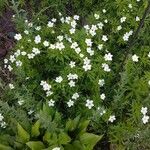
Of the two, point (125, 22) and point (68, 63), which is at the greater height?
point (125, 22)

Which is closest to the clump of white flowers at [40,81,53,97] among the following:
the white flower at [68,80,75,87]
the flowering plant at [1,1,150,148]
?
the flowering plant at [1,1,150,148]

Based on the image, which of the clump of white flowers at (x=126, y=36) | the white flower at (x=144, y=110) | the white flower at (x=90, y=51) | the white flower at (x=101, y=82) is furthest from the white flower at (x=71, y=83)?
A: the clump of white flowers at (x=126, y=36)

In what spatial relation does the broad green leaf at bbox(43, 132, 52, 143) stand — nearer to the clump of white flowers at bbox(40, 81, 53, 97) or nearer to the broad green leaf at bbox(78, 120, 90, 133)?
the broad green leaf at bbox(78, 120, 90, 133)

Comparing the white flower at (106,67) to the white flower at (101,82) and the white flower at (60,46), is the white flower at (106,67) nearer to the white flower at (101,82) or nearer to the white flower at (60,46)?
the white flower at (101,82)

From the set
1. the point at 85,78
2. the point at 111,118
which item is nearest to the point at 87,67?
the point at 85,78

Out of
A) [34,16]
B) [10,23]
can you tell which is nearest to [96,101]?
[34,16]

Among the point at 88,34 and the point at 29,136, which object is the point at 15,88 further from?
the point at 88,34
